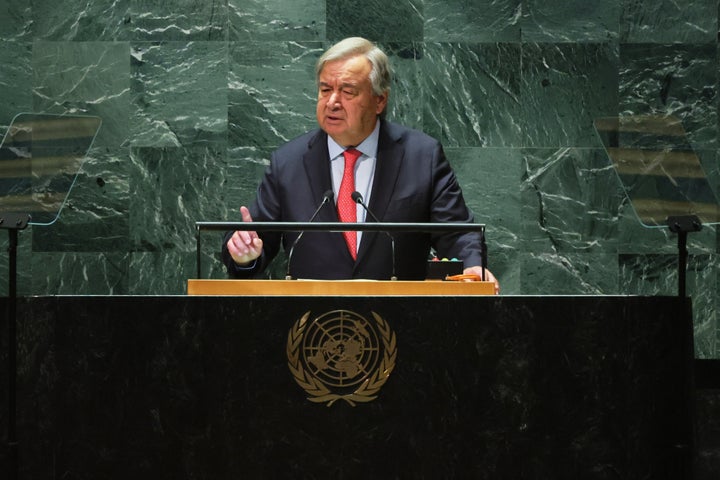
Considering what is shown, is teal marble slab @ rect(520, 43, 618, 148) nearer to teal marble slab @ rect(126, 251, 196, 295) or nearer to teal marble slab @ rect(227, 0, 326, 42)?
teal marble slab @ rect(227, 0, 326, 42)

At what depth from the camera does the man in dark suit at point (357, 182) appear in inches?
162

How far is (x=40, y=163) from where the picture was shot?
395 cm

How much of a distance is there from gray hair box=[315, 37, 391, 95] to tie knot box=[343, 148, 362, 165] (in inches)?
10.1

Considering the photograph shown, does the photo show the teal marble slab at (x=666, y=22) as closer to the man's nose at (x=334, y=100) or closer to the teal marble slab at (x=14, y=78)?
the man's nose at (x=334, y=100)

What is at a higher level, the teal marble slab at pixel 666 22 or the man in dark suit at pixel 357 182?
the teal marble slab at pixel 666 22

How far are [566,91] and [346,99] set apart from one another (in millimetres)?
1731

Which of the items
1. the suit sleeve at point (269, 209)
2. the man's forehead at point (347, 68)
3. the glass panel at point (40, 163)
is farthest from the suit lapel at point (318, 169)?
the glass panel at point (40, 163)

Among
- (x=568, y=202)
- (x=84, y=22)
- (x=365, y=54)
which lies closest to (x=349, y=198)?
(x=365, y=54)

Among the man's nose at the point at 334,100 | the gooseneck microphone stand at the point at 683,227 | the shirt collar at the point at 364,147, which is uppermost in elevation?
the man's nose at the point at 334,100

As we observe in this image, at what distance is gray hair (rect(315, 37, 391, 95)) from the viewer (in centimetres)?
432
